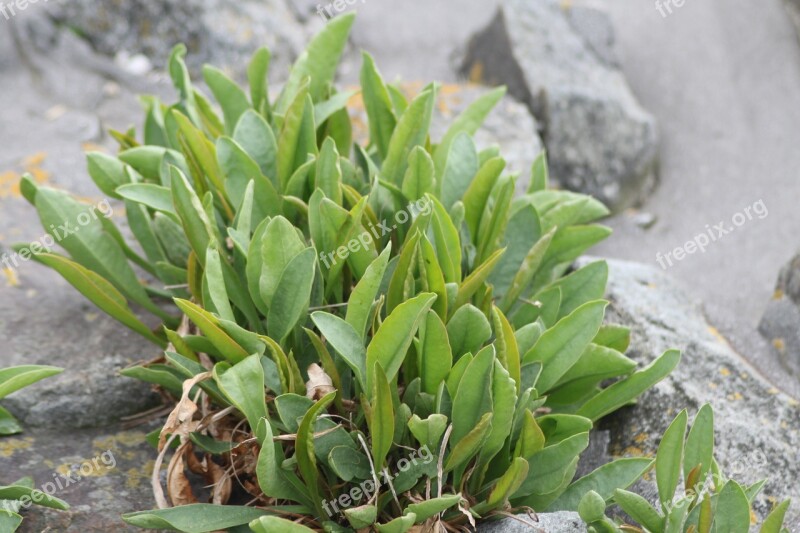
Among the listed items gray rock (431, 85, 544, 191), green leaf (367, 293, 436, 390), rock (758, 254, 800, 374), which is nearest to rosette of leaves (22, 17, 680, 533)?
green leaf (367, 293, 436, 390)

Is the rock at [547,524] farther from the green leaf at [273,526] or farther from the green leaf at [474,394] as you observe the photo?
the green leaf at [273,526]

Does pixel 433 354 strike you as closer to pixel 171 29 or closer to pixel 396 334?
pixel 396 334

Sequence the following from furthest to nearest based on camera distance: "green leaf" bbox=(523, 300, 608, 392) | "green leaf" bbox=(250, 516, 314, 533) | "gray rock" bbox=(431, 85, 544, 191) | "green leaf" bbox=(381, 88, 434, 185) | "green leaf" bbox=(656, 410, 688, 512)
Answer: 1. "gray rock" bbox=(431, 85, 544, 191)
2. "green leaf" bbox=(381, 88, 434, 185)
3. "green leaf" bbox=(523, 300, 608, 392)
4. "green leaf" bbox=(656, 410, 688, 512)
5. "green leaf" bbox=(250, 516, 314, 533)

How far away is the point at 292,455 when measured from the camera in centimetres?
172

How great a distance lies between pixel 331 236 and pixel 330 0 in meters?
2.97

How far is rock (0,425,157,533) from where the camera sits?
5.66ft

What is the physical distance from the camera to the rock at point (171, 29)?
4074 mm

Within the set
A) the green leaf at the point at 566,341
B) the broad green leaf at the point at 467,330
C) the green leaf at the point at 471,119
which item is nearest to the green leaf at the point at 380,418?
the broad green leaf at the point at 467,330

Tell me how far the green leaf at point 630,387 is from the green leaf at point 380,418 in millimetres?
529

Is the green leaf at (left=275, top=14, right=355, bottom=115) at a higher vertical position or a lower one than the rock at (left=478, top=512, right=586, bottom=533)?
higher

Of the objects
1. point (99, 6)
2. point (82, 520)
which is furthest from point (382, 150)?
point (99, 6)

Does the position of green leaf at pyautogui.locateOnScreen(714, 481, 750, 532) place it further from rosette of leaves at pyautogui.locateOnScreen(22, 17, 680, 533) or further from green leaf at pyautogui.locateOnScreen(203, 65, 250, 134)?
green leaf at pyautogui.locateOnScreen(203, 65, 250, 134)

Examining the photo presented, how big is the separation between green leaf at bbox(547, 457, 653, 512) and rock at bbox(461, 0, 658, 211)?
206cm

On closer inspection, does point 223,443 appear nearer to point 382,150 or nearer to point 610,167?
point 382,150
